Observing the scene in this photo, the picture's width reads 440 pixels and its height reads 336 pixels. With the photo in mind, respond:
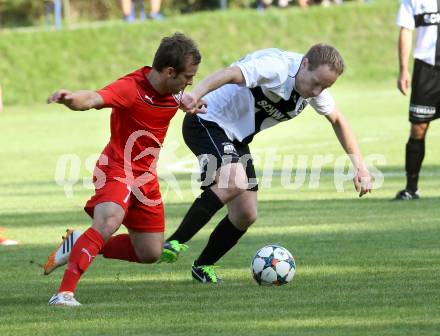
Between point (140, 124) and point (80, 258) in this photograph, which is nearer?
point (80, 258)

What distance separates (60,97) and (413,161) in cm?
746

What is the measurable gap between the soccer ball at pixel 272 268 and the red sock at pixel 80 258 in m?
1.35

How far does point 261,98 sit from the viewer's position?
28.8 feet

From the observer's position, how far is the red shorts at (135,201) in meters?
7.76

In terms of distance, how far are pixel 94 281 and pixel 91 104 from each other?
2.05 m

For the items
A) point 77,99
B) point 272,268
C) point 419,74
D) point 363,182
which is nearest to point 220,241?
point 272,268

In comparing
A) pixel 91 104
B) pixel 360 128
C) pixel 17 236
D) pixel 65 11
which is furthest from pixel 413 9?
Result: pixel 65 11

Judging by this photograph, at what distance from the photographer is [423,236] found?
10.8 meters

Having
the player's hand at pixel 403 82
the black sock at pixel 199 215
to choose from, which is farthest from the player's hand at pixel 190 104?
the player's hand at pixel 403 82

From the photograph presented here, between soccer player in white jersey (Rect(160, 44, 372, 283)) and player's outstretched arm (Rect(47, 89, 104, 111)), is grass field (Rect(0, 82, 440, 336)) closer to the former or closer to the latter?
soccer player in white jersey (Rect(160, 44, 372, 283))

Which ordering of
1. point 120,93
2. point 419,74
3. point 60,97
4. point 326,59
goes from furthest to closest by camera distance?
point 419,74, point 326,59, point 120,93, point 60,97

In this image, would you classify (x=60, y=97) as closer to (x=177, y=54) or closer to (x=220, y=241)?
(x=177, y=54)

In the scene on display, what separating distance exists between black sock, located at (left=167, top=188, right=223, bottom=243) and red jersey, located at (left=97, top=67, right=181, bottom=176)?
0.82m

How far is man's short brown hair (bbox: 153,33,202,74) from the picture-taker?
7656 mm
